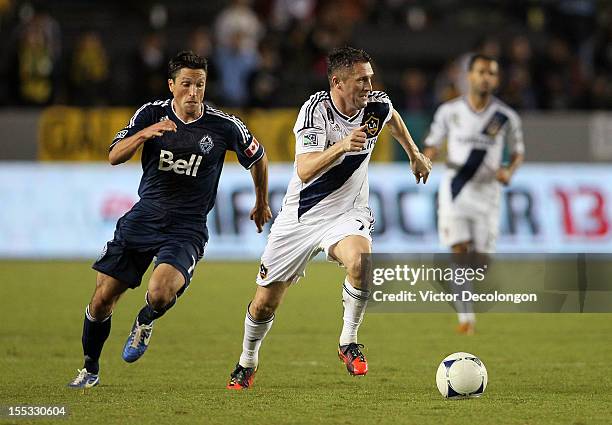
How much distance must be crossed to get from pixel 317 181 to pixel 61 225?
1002 centimetres

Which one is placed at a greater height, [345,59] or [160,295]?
[345,59]

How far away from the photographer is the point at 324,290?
14.5 metres

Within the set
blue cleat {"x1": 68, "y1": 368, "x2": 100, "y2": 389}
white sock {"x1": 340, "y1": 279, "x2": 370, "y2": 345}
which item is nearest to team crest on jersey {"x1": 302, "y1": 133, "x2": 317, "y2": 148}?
white sock {"x1": 340, "y1": 279, "x2": 370, "y2": 345}

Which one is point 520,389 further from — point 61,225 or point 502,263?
point 61,225

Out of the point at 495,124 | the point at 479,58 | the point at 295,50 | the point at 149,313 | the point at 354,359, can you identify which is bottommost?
the point at 354,359

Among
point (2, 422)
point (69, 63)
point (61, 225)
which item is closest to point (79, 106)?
point (69, 63)

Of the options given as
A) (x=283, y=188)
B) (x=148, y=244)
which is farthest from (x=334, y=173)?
(x=283, y=188)

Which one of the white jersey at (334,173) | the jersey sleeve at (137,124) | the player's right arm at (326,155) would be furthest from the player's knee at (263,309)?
the jersey sleeve at (137,124)

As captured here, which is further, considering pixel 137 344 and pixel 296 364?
pixel 296 364

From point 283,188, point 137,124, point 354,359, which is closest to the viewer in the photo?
point 354,359

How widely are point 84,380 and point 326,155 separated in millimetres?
2232

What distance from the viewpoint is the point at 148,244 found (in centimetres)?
773

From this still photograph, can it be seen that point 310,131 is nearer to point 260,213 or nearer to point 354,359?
point 260,213

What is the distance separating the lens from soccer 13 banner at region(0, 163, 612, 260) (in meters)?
16.9
